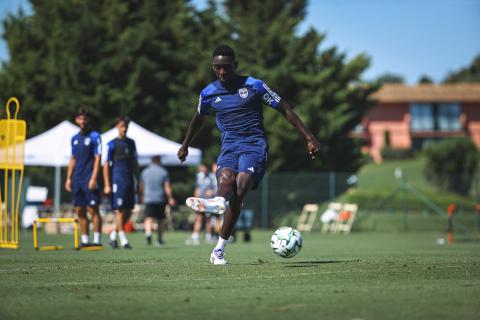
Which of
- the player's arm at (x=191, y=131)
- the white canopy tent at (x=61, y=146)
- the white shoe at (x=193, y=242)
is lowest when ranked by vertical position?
the white shoe at (x=193, y=242)

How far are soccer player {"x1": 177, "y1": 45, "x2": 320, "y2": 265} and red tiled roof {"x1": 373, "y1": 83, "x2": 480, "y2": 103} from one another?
71717 mm

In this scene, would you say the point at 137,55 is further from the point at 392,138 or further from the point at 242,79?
the point at 392,138

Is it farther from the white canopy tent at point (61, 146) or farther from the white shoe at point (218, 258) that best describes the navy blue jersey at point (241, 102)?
the white canopy tent at point (61, 146)

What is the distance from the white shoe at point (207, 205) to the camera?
28.2 feet

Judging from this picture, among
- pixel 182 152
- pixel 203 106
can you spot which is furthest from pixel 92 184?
pixel 203 106

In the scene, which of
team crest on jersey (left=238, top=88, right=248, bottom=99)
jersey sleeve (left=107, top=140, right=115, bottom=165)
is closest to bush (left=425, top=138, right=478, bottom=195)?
jersey sleeve (left=107, top=140, right=115, bottom=165)

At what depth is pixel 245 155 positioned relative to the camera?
30.8ft

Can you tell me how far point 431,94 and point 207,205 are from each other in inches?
2996

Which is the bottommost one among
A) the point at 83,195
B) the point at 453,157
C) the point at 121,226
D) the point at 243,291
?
the point at 243,291

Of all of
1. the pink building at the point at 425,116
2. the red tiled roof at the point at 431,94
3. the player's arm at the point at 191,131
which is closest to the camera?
the player's arm at the point at 191,131

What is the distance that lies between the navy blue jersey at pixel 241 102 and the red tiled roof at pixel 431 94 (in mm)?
71704

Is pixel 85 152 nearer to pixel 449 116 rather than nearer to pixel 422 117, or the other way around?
pixel 422 117

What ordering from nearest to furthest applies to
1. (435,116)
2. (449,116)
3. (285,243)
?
(285,243)
(435,116)
(449,116)

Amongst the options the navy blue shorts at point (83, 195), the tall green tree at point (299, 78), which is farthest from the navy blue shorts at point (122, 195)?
the tall green tree at point (299, 78)
